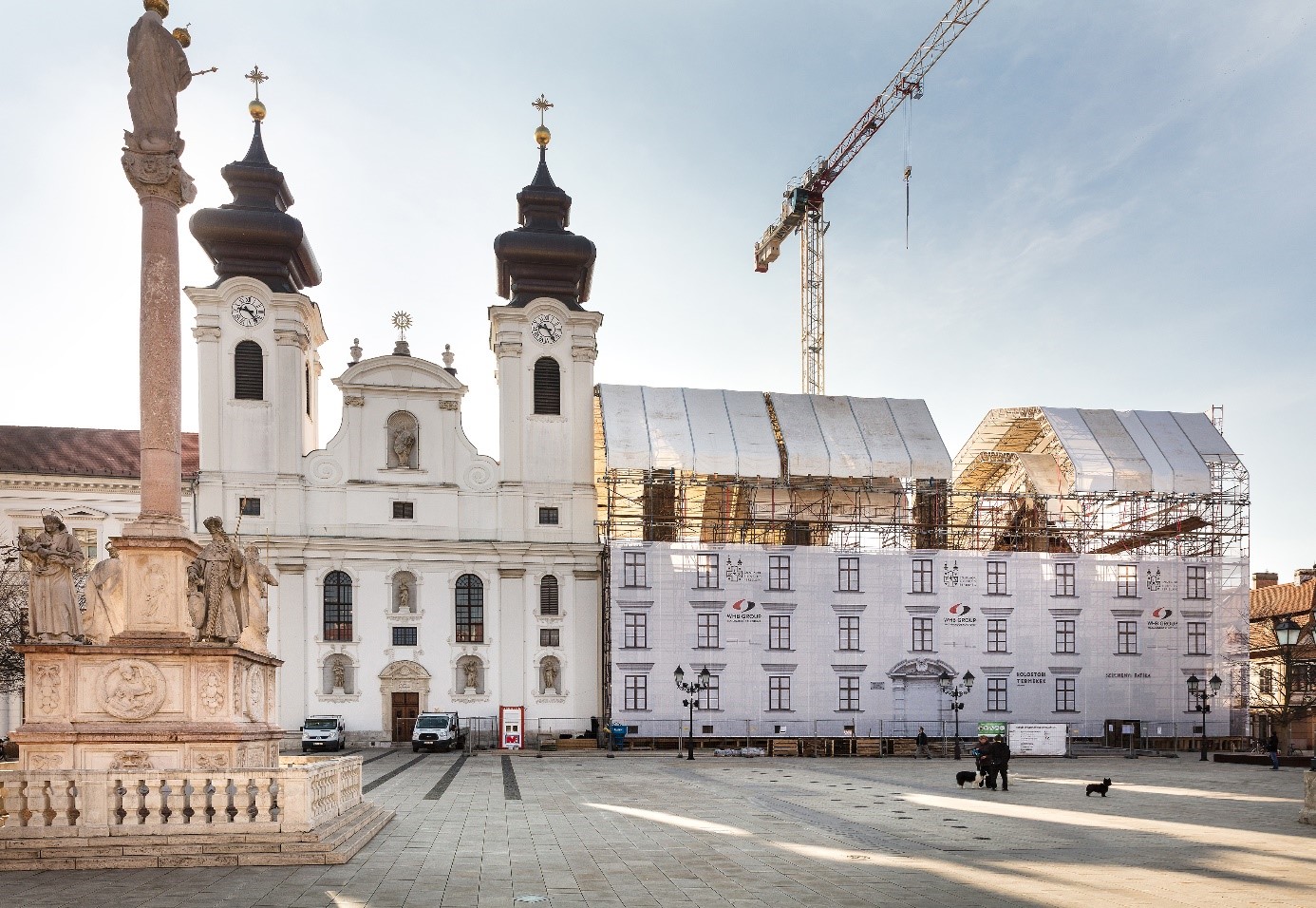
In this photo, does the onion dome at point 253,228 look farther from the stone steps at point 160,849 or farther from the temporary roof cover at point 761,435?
the stone steps at point 160,849

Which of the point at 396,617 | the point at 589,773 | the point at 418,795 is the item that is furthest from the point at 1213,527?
the point at 418,795

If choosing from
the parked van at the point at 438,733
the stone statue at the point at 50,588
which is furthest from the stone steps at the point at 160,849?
the parked van at the point at 438,733

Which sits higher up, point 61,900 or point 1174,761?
point 61,900

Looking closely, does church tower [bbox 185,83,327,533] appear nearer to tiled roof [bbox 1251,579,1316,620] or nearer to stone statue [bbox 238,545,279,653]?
stone statue [bbox 238,545,279,653]

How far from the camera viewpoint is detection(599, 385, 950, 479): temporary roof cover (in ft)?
158

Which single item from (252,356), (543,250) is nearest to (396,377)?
(252,356)

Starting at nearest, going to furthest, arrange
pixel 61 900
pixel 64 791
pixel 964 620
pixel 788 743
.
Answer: pixel 61 900 < pixel 64 791 < pixel 788 743 < pixel 964 620

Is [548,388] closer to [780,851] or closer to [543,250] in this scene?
[543,250]

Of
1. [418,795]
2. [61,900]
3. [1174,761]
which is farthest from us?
[1174,761]

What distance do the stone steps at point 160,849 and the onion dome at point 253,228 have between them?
38.6 meters

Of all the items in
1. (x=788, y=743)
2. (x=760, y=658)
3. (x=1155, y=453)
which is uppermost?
(x=1155, y=453)

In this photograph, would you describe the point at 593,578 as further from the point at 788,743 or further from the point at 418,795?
the point at 418,795

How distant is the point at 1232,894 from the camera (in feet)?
41.3

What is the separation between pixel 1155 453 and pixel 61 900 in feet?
154
